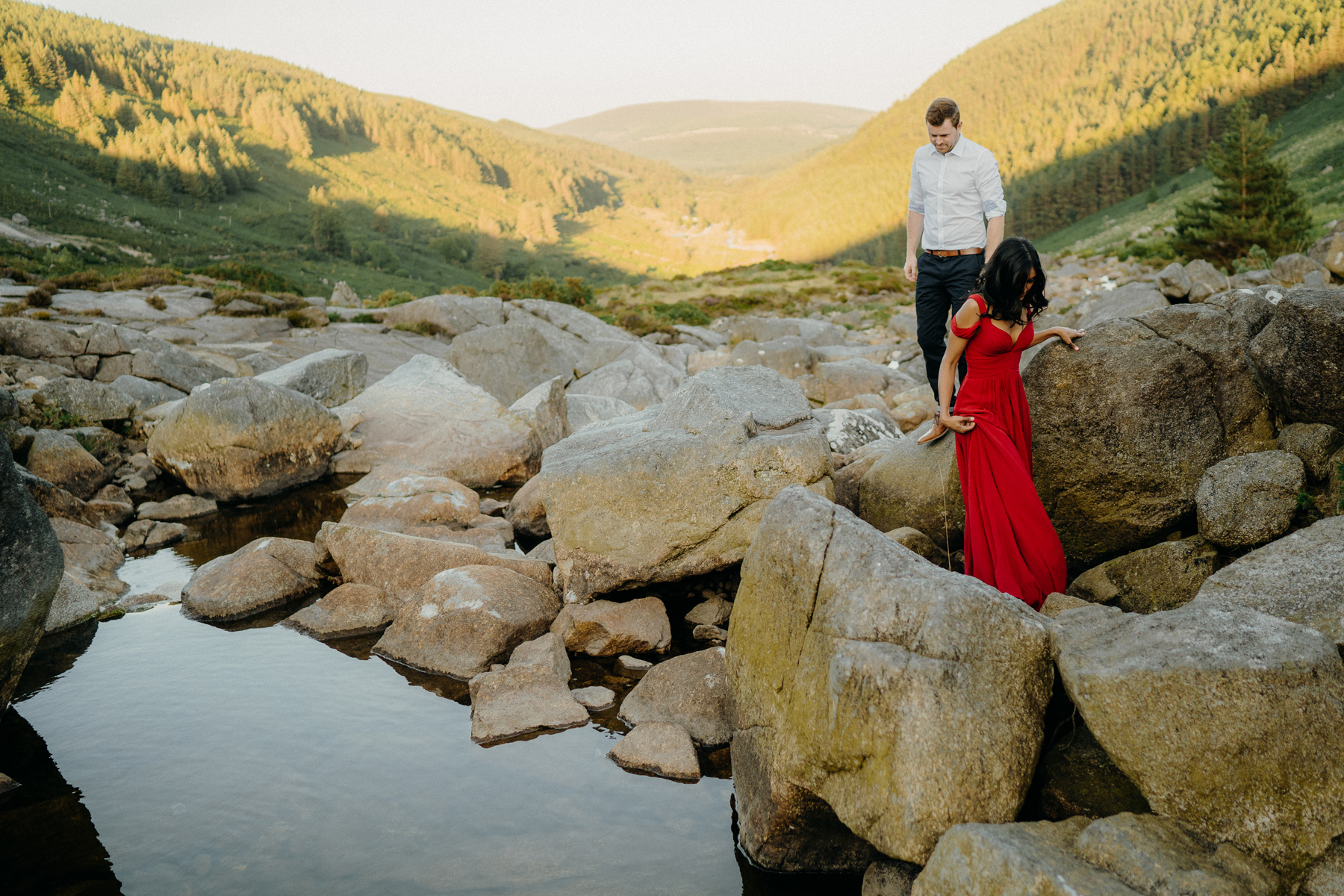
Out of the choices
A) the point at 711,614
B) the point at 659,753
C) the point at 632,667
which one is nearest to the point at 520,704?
the point at 632,667

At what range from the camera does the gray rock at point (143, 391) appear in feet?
47.8

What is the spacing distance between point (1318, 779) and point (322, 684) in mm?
6463

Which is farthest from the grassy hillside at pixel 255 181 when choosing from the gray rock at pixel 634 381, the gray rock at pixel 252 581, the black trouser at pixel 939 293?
the black trouser at pixel 939 293

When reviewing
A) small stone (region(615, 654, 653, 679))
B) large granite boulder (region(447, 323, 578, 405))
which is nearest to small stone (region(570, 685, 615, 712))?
small stone (region(615, 654, 653, 679))

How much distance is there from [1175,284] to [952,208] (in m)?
4.52

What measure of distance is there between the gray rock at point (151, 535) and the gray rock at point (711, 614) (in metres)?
7.08

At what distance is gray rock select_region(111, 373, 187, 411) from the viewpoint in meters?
14.6

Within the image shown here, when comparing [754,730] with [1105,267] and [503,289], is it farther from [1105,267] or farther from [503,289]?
[1105,267]

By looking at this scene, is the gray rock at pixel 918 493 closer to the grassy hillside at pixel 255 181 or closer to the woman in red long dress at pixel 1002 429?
the woman in red long dress at pixel 1002 429

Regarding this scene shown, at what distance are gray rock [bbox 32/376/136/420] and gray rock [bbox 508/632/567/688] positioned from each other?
36.5 feet

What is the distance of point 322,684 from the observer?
21.5ft

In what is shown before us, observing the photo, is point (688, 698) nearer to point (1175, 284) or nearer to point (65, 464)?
point (1175, 284)

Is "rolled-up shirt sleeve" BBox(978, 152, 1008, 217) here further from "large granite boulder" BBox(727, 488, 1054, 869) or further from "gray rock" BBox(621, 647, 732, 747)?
"gray rock" BBox(621, 647, 732, 747)

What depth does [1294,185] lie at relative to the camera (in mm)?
44906
